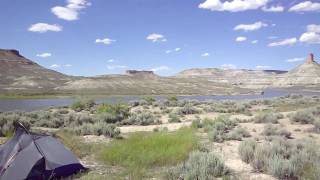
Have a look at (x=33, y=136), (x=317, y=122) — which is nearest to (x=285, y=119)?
(x=317, y=122)

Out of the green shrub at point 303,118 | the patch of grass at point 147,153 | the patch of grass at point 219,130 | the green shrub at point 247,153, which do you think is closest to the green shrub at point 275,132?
the patch of grass at point 219,130

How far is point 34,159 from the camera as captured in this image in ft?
26.0

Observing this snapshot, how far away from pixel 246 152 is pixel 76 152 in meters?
4.52

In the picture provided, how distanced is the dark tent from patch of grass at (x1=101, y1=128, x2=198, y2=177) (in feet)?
3.68

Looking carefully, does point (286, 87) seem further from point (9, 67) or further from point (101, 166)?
point (101, 166)

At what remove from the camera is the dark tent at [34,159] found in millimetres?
7755

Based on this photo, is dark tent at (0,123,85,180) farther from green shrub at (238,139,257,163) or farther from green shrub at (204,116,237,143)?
green shrub at (204,116,237,143)

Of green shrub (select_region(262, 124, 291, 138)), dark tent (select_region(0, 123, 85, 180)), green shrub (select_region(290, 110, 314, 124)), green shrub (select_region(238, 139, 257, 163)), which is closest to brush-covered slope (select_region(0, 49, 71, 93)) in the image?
green shrub (select_region(290, 110, 314, 124))

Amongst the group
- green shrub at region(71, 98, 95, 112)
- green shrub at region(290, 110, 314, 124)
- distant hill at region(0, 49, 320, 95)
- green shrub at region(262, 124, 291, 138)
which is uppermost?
distant hill at region(0, 49, 320, 95)

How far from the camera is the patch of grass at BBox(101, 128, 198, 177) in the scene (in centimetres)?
908

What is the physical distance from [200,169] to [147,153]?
2252mm

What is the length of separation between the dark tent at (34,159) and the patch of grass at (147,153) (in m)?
1.12

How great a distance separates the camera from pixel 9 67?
148m

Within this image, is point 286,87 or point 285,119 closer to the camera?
point 285,119
